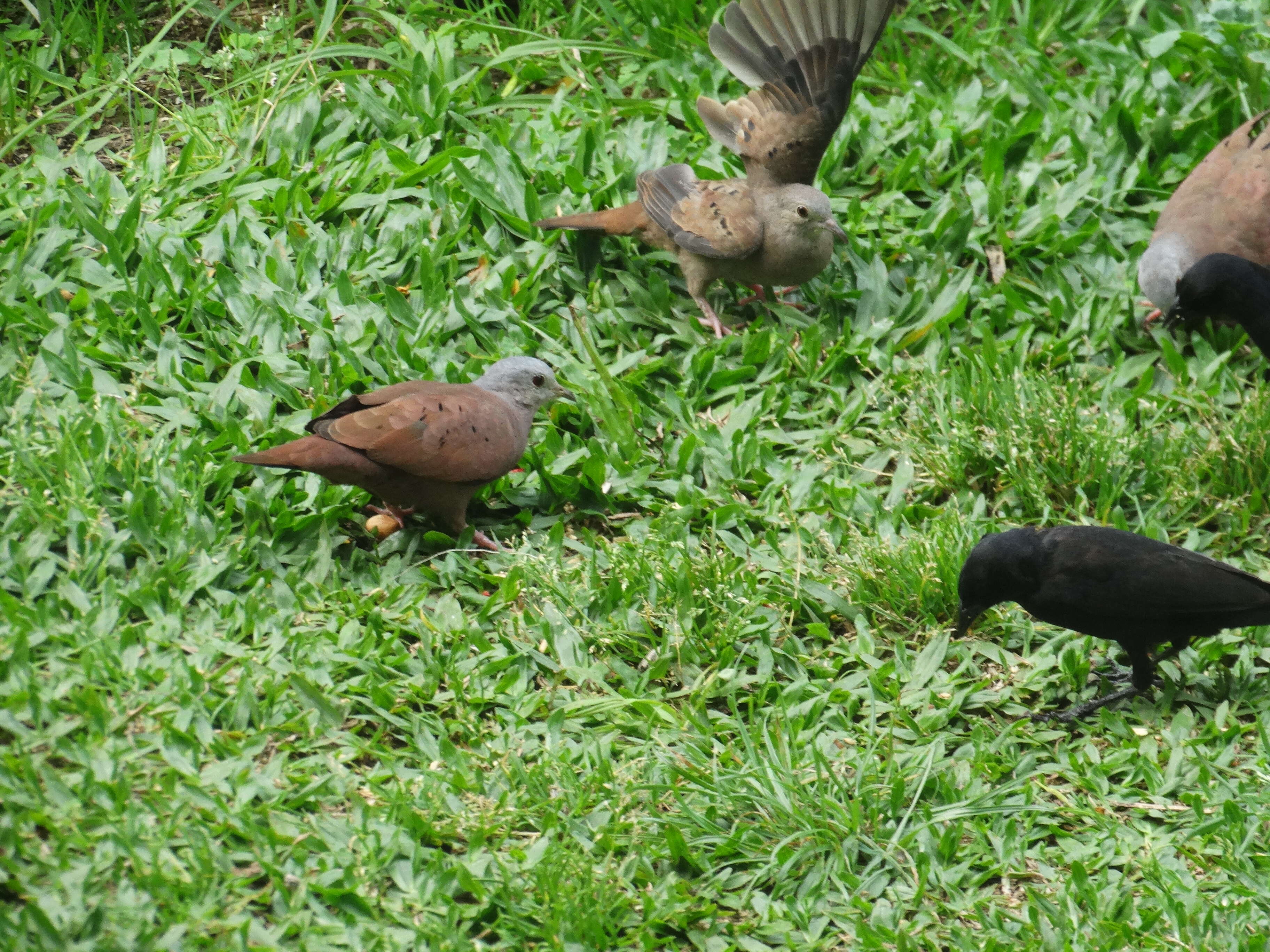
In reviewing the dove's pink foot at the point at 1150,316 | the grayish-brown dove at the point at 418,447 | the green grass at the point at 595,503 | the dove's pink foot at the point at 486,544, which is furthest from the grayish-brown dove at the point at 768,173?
the dove's pink foot at the point at 486,544

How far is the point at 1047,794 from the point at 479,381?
286 cm

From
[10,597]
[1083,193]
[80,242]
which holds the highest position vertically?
[1083,193]


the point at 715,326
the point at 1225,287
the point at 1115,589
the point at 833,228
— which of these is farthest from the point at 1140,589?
the point at 715,326

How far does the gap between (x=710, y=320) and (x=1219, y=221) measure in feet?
8.66

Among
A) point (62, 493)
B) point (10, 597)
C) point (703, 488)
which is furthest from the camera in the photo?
point (703, 488)

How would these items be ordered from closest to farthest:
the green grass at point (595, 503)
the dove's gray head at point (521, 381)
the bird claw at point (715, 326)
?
the green grass at point (595, 503), the dove's gray head at point (521, 381), the bird claw at point (715, 326)

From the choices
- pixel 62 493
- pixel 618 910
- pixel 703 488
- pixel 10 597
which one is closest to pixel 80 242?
pixel 62 493

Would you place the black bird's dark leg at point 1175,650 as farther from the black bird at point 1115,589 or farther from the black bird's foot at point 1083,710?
the black bird's foot at point 1083,710

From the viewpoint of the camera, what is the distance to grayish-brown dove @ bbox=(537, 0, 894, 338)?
6.20m

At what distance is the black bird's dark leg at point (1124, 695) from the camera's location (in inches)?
185

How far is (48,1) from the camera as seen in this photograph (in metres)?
7.15

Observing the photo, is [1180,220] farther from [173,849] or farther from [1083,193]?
[173,849]

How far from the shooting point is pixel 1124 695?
4762 mm

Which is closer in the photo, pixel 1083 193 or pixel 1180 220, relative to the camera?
pixel 1180 220
